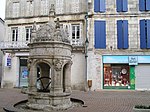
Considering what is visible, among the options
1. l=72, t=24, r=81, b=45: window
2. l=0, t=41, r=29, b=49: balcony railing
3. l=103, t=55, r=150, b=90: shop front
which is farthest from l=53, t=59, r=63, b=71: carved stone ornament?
l=0, t=41, r=29, b=49: balcony railing

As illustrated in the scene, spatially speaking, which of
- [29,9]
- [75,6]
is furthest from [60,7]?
[29,9]

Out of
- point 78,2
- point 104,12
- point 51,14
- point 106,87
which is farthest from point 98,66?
point 51,14

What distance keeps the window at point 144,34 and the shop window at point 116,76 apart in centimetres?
281

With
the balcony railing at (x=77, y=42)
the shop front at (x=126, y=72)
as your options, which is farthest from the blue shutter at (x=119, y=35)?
the balcony railing at (x=77, y=42)

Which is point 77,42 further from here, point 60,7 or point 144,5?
point 144,5

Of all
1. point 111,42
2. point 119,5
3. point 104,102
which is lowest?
point 104,102

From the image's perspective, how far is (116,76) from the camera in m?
23.2

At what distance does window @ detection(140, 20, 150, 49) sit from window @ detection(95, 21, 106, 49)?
3.77 meters

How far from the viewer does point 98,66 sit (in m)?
22.9

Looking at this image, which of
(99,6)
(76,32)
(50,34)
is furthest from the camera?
(76,32)

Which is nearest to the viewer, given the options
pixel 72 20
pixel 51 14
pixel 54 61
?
pixel 54 61

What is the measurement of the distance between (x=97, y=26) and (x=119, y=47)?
317 centimetres

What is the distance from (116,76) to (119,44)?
3.39 metres

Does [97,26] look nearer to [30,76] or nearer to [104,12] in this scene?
[104,12]
